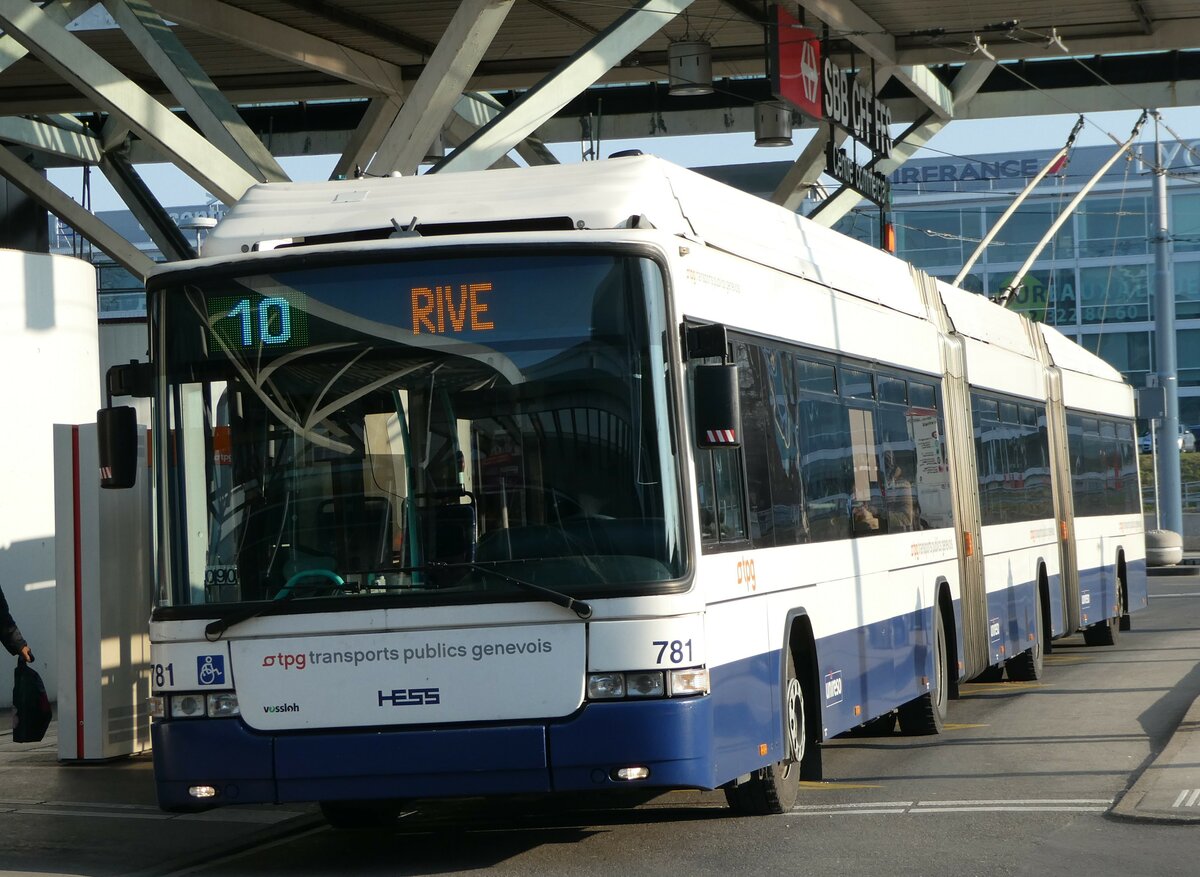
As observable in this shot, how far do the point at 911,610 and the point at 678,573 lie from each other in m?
4.88

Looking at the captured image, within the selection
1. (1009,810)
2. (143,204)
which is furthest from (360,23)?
(1009,810)

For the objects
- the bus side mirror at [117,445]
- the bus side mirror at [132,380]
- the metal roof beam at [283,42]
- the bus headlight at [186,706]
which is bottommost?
the bus headlight at [186,706]

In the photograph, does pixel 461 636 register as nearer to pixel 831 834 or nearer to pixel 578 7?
pixel 831 834

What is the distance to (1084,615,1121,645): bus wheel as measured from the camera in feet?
72.5

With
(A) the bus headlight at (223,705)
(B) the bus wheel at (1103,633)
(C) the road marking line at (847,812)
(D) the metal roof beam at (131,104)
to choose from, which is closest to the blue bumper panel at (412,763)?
(A) the bus headlight at (223,705)

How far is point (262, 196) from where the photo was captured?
9398 mm

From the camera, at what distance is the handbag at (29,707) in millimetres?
10602

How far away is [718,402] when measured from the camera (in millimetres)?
8094

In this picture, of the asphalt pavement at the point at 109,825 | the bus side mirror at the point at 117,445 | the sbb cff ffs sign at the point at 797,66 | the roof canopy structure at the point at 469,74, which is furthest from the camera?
the sbb cff ffs sign at the point at 797,66

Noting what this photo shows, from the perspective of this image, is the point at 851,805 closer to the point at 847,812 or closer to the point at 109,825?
the point at 847,812

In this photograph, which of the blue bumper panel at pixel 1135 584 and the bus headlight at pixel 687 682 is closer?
the bus headlight at pixel 687 682

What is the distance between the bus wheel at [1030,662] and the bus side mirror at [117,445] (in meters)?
10.6

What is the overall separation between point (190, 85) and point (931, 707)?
7873 millimetres

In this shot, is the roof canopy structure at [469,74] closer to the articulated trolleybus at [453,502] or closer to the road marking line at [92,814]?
the road marking line at [92,814]
